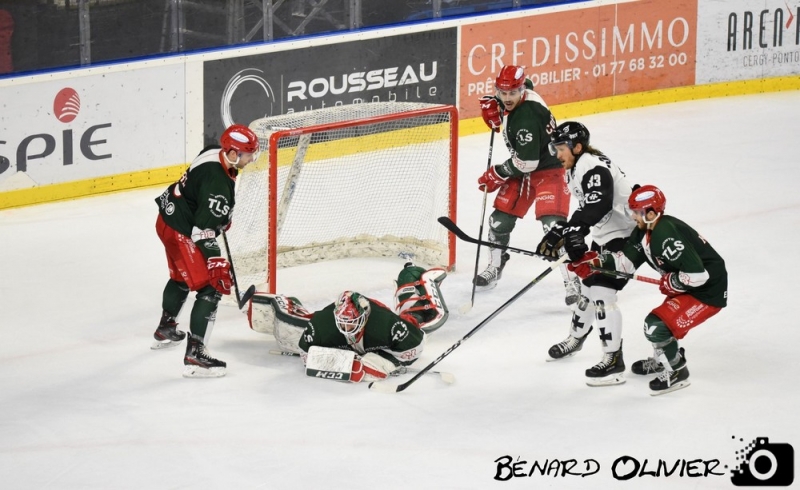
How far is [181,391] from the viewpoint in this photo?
21.9 ft

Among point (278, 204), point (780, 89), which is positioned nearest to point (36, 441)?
point (278, 204)

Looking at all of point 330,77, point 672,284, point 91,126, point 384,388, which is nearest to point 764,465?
point 672,284

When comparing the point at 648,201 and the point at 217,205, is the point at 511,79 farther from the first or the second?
the point at 217,205

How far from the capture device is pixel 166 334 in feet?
23.8

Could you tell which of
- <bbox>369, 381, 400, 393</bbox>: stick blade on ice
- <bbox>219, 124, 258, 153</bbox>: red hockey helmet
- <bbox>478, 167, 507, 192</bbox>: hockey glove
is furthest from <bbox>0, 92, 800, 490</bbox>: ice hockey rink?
<bbox>219, 124, 258, 153</bbox>: red hockey helmet

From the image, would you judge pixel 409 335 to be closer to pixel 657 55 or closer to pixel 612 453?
pixel 612 453

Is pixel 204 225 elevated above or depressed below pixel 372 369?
above

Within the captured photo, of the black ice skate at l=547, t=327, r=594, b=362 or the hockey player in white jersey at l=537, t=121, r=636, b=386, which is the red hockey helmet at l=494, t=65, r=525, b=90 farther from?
the black ice skate at l=547, t=327, r=594, b=362

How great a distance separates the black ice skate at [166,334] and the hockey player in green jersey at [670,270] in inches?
83.4

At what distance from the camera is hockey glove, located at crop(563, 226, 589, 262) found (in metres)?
6.54

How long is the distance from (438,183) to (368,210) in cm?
47

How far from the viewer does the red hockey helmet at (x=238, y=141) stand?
665 centimetres

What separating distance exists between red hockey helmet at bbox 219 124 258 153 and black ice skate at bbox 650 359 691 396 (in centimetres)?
223

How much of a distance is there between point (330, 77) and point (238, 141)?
4108 millimetres
